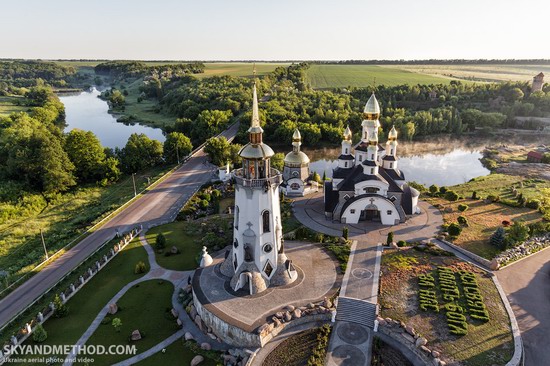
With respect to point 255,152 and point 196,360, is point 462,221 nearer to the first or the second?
point 255,152

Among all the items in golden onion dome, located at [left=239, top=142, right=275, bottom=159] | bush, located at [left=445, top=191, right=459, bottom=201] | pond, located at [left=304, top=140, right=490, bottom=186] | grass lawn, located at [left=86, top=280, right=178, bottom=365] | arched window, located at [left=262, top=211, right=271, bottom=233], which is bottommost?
pond, located at [left=304, top=140, right=490, bottom=186]

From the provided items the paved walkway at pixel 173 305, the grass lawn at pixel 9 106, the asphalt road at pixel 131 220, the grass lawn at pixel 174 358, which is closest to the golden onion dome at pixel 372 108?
the asphalt road at pixel 131 220

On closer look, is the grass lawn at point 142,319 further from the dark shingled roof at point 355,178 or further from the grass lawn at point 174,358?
the dark shingled roof at point 355,178

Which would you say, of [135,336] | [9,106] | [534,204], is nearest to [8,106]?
[9,106]

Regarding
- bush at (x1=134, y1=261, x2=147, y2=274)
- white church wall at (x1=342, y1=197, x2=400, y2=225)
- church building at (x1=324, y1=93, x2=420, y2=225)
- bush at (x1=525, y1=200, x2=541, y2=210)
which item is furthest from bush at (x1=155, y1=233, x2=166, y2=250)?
bush at (x1=525, y1=200, x2=541, y2=210)

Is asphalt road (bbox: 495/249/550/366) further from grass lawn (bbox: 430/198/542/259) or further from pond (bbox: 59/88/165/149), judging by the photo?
pond (bbox: 59/88/165/149)

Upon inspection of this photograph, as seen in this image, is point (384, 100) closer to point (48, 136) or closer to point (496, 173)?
point (496, 173)

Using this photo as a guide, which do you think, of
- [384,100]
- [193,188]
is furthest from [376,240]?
[384,100]

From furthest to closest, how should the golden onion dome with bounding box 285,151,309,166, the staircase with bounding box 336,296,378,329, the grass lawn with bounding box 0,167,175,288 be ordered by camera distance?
the golden onion dome with bounding box 285,151,309,166
the grass lawn with bounding box 0,167,175,288
the staircase with bounding box 336,296,378,329
